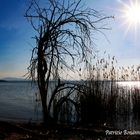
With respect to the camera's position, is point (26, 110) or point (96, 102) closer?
point (96, 102)

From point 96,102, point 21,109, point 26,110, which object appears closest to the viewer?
point 96,102

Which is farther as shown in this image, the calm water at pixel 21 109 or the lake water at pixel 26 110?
the calm water at pixel 21 109

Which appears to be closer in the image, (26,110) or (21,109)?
(26,110)

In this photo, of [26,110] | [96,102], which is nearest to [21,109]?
[26,110]

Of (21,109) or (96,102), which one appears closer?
(96,102)

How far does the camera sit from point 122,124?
11.8m

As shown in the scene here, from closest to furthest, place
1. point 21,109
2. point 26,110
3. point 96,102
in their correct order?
point 96,102 → point 26,110 → point 21,109

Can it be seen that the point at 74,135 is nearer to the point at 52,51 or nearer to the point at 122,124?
the point at 52,51

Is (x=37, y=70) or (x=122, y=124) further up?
(x=37, y=70)

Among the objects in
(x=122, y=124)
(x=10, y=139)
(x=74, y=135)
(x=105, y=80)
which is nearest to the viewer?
(x=10, y=139)

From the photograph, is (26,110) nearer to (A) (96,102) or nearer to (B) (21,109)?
(B) (21,109)

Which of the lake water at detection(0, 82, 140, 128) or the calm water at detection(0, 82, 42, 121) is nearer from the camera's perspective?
the lake water at detection(0, 82, 140, 128)

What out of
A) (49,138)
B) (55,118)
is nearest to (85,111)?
(55,118)

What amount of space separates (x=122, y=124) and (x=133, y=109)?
2313 millimetres
